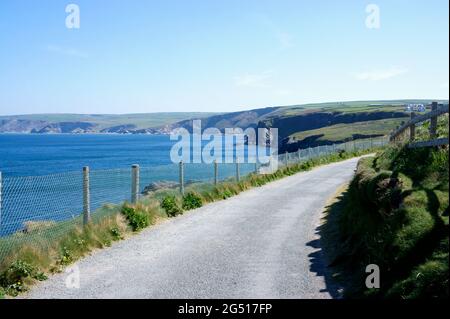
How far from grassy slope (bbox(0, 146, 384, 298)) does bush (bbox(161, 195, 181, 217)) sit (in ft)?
0.26

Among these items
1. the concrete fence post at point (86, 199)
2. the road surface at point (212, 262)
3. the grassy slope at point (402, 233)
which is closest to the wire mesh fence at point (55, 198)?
the concrete fence post at point (86, 199)

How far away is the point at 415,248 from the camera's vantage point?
6875mm

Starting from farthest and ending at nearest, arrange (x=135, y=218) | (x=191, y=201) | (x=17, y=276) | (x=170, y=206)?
(x=191, y=201)
(x=170, y=206)
(x=135, y=218)
(x=17, y=276)

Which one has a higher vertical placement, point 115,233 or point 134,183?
point 134,183

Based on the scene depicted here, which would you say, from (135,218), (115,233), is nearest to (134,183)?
(135,218)

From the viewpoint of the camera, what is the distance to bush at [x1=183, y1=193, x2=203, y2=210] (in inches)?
663

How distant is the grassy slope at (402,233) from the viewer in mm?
6270

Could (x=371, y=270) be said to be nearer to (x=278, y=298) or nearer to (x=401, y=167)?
(x=278, y=298)

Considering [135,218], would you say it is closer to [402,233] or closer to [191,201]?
[191,201]

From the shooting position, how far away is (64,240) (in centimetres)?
1041

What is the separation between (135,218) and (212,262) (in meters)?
4.15

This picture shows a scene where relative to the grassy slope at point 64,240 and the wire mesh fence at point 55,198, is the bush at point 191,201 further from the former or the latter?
the wire mesh fence at point 55,198
